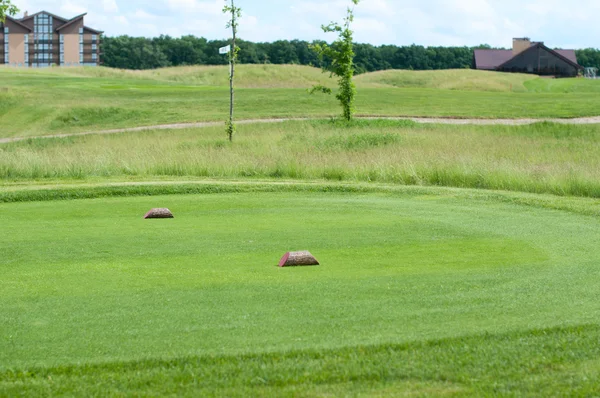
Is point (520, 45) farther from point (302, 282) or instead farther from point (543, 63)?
point (302, 282)

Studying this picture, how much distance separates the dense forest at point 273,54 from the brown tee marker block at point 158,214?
10571 centimetres

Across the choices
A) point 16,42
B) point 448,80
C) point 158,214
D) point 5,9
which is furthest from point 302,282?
point 16,42

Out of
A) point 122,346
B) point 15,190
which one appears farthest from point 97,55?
point 122,346

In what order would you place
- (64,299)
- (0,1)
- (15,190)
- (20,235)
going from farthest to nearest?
(0,1) < (15,190) < (20,235) < (64,299)

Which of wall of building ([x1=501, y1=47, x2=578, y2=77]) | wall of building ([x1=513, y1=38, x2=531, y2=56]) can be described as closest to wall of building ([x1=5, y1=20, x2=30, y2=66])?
wall of building ([x1=513, y1=38, x2=531, y2=56])

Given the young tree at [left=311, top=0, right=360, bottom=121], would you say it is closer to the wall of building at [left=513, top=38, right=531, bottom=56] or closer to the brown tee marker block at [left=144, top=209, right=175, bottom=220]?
the brown tee marker block at [left=144, top=209, right=175, bottom=220]

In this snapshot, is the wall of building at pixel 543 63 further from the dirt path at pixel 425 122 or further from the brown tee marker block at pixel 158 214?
the brown tee marker block at pixel 158 214

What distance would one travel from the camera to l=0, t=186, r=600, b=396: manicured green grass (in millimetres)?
3988

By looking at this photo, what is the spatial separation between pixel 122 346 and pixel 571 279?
11.2 feet

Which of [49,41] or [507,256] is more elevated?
[49,41]

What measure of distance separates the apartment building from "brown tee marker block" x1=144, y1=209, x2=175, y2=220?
123m

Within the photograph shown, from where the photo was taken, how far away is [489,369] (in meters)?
4.11

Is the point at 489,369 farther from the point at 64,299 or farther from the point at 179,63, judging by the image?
the point at 179,63

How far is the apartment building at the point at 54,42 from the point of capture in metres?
128
